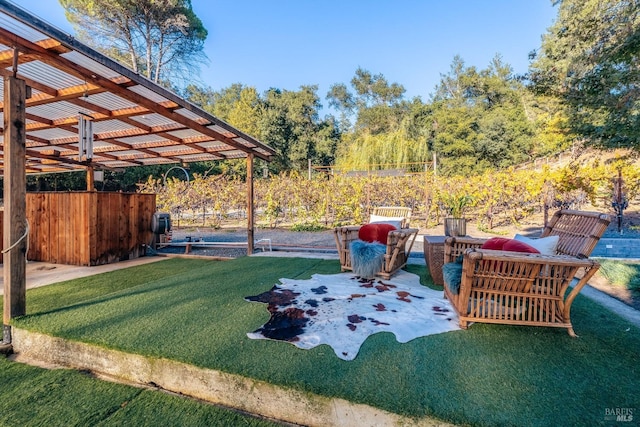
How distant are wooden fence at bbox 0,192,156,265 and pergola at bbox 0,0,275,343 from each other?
960 millimetres

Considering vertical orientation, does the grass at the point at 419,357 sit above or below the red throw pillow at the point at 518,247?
below

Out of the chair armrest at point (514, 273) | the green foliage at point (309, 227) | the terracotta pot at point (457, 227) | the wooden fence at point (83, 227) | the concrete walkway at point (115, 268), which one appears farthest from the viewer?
the green foliage at point (309, 227)

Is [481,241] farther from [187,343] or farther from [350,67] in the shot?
[350,67]

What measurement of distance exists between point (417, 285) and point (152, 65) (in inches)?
775

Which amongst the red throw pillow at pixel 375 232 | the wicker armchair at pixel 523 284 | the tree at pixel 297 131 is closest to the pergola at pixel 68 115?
the red throw pillow at pixel 375 232

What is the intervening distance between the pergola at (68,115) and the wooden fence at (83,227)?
0.96 meters

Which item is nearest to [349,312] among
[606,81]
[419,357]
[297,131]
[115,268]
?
[419,357]

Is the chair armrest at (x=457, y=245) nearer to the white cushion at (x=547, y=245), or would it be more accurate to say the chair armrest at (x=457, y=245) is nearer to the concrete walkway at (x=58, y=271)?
the white cushion at (x=547, y=245)

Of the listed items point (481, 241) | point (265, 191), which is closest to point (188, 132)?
point (481, 241)

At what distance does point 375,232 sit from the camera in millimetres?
4148

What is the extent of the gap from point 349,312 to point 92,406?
1.74 m

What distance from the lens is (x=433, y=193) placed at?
361 inches

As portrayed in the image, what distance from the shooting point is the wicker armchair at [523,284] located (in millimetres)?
2043

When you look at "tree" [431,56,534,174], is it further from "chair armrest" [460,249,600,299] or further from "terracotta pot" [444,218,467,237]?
"chair armrest" [460,249,600,299]
